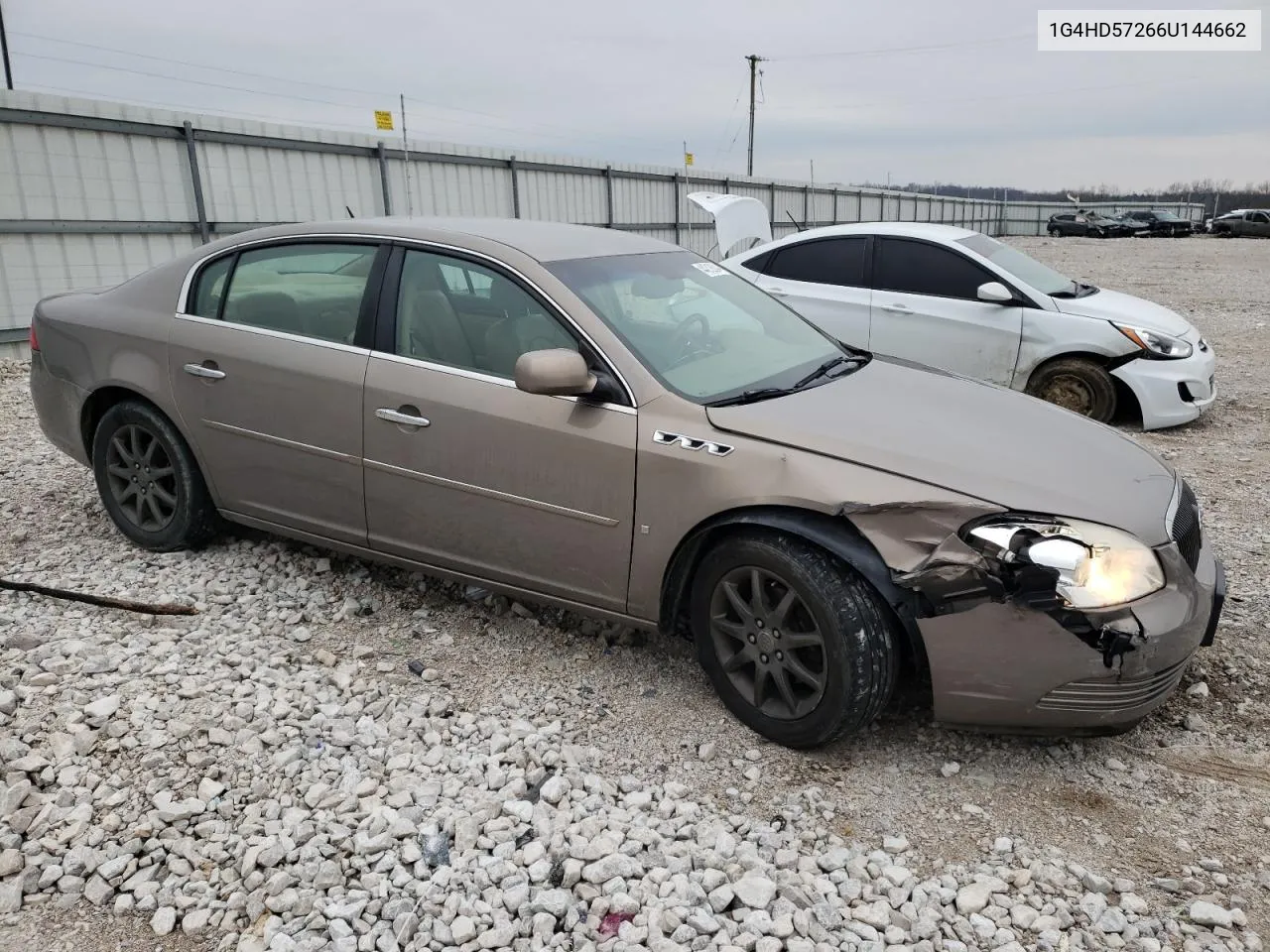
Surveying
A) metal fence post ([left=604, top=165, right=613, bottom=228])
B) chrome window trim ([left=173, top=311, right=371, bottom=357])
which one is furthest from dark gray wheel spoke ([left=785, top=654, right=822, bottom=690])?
metal fence post ([left=604, top=165, right=613, bottom=228])

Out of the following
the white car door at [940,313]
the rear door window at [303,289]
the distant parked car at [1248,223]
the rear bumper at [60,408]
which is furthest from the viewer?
the distant parked car at [1248,223]

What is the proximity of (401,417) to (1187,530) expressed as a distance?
2.79 metres

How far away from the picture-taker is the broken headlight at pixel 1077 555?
2719mm

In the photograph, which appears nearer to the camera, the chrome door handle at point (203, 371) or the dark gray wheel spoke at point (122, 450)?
the chrome door handle at point (203, 371)

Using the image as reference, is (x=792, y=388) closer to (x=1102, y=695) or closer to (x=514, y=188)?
(x=1102, y=695)

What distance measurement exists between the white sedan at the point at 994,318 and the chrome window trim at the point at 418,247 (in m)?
4.10

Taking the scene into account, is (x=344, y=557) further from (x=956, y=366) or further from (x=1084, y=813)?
(x=956, y=366)

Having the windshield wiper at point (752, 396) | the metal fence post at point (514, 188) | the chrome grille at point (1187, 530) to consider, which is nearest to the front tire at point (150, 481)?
the windshield wiper at point (752, 396)

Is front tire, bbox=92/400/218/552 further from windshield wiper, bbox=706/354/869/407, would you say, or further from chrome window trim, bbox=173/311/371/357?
windshield wiper, bbox=706/354/869/407

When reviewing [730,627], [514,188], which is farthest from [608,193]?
[730,627]

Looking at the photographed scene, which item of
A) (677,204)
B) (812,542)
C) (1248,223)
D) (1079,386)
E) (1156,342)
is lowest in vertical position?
(1248,223)

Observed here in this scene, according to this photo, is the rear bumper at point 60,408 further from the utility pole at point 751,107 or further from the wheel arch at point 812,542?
the utility pole at point 751,107

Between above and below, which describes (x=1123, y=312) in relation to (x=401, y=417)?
below

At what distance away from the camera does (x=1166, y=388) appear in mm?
7121
